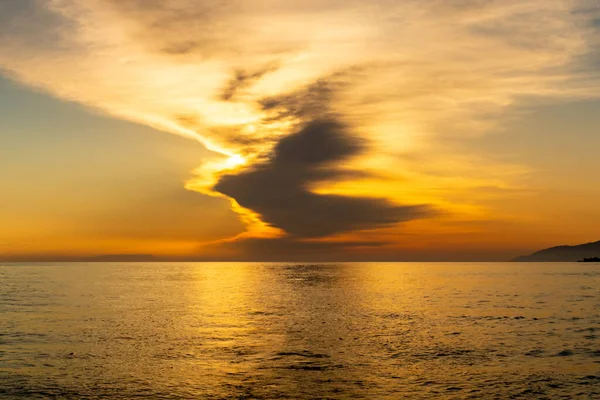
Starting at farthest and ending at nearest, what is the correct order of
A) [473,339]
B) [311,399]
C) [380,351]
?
[473,339], [380,351], [311,399]

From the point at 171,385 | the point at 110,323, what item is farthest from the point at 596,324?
the point at 110,323

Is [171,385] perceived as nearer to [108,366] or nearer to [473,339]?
[108,366]

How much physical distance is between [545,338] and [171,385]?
1288 inches

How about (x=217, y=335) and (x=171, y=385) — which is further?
(x=217, y=335)

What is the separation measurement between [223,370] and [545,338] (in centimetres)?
2899

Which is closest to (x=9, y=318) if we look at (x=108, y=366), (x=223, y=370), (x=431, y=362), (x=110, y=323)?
(x=110, y=323)

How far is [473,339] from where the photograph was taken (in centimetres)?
4531

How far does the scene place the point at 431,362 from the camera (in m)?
35.3

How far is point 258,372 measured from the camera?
1268 inches

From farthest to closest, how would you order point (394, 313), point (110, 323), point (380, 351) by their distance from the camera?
1. point (394, 313)
2. point (110, 323)
3. point (380, 351)

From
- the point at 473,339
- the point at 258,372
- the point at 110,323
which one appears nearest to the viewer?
the point at 258,372

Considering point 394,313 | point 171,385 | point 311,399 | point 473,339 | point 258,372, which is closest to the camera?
point 311,399

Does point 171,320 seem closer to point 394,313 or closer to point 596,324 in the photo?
point 394,313

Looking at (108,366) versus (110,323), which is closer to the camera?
(108,366)
